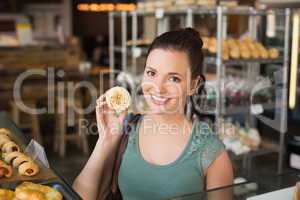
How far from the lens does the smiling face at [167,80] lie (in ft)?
5.11

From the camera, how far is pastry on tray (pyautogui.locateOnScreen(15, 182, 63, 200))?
121cm

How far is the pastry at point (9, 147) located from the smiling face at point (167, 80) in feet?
1.70

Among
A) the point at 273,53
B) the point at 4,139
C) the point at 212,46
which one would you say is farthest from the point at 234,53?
the point at 4,139

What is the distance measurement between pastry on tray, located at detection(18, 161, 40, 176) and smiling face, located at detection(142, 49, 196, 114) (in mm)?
474

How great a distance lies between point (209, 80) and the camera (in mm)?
4090

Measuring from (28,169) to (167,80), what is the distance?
1.87 ft

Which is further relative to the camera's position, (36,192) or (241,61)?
(241,61)

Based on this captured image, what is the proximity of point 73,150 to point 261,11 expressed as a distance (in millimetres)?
2760

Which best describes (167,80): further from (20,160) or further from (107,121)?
(20,160)

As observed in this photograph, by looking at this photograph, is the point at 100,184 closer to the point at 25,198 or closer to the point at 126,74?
the point at 25,198

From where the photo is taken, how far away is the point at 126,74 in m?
4.91

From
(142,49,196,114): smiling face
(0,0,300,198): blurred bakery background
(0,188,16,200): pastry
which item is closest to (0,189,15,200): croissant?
(0,188,16,200): pastry

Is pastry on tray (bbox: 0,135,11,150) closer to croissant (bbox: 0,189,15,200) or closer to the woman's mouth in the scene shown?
croissant (bbox: 0,189,15,200)

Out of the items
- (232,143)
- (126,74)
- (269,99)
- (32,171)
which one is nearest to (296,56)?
(269,99)
